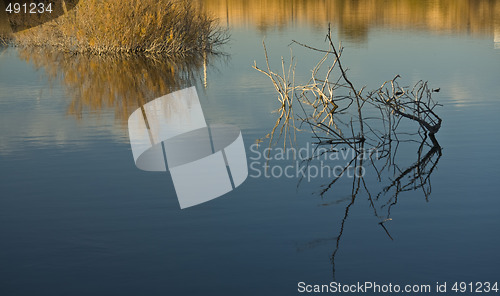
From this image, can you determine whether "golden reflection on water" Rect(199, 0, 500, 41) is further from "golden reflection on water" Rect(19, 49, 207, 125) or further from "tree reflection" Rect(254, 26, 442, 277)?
"tree reflection" Rect(254, 26, 442, 277)

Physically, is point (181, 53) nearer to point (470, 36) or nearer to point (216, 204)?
point (470, 36)

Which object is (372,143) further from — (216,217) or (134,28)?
(134,28)

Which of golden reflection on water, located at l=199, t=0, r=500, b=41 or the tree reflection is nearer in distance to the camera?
the tree reflection

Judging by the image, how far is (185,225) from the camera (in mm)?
6391

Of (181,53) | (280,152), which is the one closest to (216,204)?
(280,152)

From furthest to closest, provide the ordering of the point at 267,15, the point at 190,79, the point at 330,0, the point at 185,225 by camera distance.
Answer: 1. the point at 330,0
2. the point at 267,15
3. the point at 190,79
4. the point at 185,225

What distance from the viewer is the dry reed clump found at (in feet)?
64.4

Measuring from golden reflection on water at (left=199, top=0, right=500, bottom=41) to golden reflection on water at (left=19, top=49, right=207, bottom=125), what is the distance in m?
7.12

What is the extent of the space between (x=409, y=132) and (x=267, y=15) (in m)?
23.4

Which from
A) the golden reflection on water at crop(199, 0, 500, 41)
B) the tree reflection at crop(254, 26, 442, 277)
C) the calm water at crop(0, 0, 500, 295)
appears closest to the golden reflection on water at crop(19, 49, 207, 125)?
the calm water at crop(0, 0, 500, 295)

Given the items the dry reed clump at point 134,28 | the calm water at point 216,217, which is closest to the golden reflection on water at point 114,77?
the calm water at point 216,217

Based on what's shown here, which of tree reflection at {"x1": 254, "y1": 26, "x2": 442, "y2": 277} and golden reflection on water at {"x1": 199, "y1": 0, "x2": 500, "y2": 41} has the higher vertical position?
golden reflection on water at {"x1": 199, "y1": 0, "x2": 500, "y2": 41}

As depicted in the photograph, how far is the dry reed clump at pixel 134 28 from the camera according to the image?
19625mm

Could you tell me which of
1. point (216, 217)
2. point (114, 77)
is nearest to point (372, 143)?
point (216, 217)
